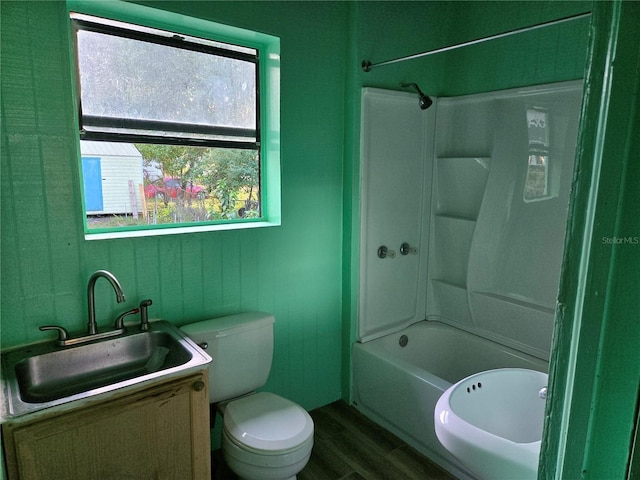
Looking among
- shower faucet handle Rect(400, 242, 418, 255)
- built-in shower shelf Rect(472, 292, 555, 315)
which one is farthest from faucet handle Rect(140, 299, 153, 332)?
built-in shower shelf Rect(472, 292, 555, 315)

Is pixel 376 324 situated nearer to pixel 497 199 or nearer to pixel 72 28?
pixel 497 199

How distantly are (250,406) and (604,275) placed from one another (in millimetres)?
1784

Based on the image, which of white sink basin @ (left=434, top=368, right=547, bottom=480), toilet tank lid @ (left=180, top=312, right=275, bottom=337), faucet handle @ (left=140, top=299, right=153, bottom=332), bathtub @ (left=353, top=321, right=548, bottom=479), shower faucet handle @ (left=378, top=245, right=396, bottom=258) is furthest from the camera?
shower faucet handle @ (left=378, top=245, right=396, bottom=258)

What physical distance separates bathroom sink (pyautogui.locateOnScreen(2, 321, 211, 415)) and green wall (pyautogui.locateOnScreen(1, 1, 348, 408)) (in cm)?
12

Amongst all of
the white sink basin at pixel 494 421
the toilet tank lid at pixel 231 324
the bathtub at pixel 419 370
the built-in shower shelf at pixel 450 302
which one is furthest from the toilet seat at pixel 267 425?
the built-in shower shelf at pixel 450 302

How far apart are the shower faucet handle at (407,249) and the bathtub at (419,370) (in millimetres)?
516

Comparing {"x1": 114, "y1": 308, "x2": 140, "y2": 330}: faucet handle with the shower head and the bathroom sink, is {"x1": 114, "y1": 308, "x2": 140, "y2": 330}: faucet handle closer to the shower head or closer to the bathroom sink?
the bathroom sink

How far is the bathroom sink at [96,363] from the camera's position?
1515 millimetres

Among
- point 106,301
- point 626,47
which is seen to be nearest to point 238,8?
point 106,301

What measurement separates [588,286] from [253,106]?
6.88 ft

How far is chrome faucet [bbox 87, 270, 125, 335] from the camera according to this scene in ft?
5.46

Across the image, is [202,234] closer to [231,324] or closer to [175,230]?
[175,230]

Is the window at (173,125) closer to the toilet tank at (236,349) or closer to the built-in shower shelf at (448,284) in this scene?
the toilet tank at (236,349)

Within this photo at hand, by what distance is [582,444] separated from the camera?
451mm
